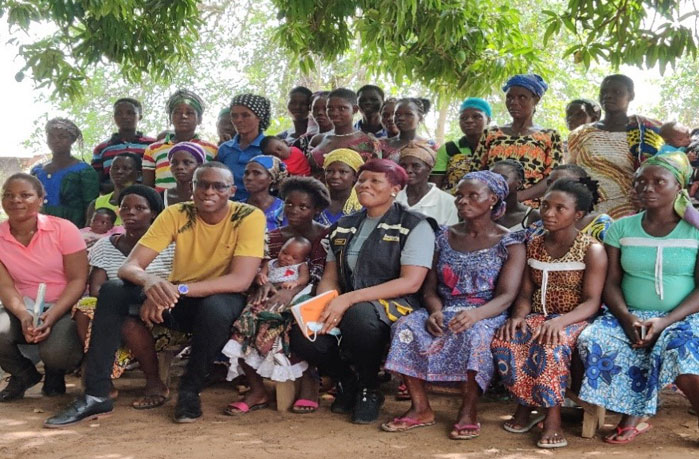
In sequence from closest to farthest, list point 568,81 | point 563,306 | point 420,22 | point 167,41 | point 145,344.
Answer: point 563,306 < point 145,344 < point 420,22 < point 167,41 < point 568,81

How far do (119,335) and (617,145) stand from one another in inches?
149

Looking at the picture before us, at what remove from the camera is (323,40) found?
7.23m

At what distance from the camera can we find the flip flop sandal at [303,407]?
457cm

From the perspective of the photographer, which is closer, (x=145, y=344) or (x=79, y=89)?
(x=145, y=344)

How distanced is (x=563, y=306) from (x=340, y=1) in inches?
133

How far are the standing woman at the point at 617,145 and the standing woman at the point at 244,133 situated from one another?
2.56 m

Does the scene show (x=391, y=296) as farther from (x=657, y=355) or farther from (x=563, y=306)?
(x=657, y=355)

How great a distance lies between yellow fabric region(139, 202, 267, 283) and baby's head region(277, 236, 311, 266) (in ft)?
0.76

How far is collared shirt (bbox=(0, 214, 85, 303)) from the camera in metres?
4.91

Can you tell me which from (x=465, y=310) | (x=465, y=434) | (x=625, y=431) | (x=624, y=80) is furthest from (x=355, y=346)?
(x=624, y=80)

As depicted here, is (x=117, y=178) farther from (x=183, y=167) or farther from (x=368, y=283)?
(x=368, y=283)

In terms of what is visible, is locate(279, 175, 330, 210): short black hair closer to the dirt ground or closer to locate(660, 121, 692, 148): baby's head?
the dirt ground

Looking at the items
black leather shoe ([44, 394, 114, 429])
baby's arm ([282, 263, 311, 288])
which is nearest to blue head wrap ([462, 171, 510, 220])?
baby's arm ([282, 263, 311, 288])

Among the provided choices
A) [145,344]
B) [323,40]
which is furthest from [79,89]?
[145,344]
